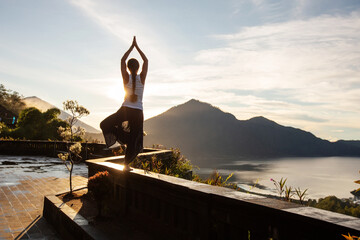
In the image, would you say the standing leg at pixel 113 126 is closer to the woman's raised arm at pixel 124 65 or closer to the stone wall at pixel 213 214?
the woman's raised arm at pixel 124 65

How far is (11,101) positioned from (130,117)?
8579 cm

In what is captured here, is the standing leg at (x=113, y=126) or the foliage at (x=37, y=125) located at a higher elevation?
the foliage at (x=37, y=125)

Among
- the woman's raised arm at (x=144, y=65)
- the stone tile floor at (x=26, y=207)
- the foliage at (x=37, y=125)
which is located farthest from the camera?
the foliage at (x=37, y=125)

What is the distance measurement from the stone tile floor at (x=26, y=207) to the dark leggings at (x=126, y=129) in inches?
78.6

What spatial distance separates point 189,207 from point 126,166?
2.06 meters

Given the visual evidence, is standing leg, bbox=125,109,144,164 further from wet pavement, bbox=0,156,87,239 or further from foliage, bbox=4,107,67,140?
foliage, bbox=4,107,67,140

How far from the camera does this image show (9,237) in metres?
4.52

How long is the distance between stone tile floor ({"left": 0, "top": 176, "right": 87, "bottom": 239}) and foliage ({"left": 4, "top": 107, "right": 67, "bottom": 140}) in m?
25.7

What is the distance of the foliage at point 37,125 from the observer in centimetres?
3359

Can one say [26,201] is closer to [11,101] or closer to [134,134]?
[134,134]

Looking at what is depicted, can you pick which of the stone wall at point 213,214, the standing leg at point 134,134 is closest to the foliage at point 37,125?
the standing leg at point 134,134

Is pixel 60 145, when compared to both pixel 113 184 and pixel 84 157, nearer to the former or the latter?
pixel 84 157

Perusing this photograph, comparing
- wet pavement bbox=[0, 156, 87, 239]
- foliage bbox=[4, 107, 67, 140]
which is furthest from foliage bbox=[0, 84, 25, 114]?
wet pavement bbox=[0, 156, 87, 239]

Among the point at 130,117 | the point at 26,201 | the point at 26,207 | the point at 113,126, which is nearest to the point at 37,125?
the point at 26,201
